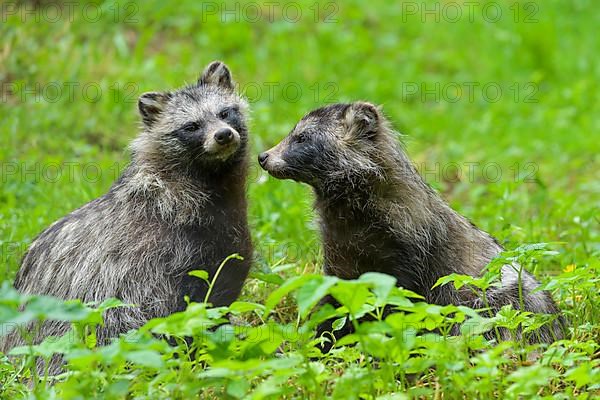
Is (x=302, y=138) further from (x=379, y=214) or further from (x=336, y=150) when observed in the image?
(x=379, y=214)

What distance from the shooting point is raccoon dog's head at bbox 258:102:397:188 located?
242 inches

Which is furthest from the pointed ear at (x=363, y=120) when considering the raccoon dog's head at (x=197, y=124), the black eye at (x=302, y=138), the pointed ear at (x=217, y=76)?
the pointed ear at (x=217, y=76)

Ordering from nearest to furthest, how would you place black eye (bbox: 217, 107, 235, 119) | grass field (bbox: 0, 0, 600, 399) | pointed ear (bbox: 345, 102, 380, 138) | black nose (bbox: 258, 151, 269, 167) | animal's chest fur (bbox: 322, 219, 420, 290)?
1. grass field (bbox: 0, 0, 600, 399)
2. animal's chest fur (bbox: 322, 219, 420, 290)
3. pointed ear (bbox: 345, 102, 380, 138)
4. black nose (bbox: 258, 151, 269, 167)
5. black eye (bbox: 217, 107, 235, 119)

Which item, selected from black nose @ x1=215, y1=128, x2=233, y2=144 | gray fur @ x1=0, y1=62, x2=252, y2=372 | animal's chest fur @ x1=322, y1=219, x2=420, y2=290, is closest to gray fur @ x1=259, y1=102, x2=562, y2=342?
animal's chest fur @ x1=322, y1=219, x2=420, y2=290

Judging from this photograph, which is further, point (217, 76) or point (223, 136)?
point (217, 76)

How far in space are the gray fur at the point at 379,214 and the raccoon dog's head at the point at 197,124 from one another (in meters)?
0.32

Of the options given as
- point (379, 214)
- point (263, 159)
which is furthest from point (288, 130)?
point (379, 214)

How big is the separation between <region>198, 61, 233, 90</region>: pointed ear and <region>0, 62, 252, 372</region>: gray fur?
422 millimetres

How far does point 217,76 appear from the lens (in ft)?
23.8

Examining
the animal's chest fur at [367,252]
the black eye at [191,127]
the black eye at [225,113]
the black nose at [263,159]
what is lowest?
the animal's chest fur at [367,252]

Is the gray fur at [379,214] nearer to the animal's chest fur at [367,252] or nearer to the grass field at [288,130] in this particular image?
the animal's chest fur at [367,252]

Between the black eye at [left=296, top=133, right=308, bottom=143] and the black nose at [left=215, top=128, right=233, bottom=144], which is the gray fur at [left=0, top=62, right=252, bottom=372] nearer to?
the black nose at [left=215, top=128, right=233, bottom=144]

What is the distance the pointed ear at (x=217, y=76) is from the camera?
7.23 meters

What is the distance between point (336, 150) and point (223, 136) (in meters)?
0.77
